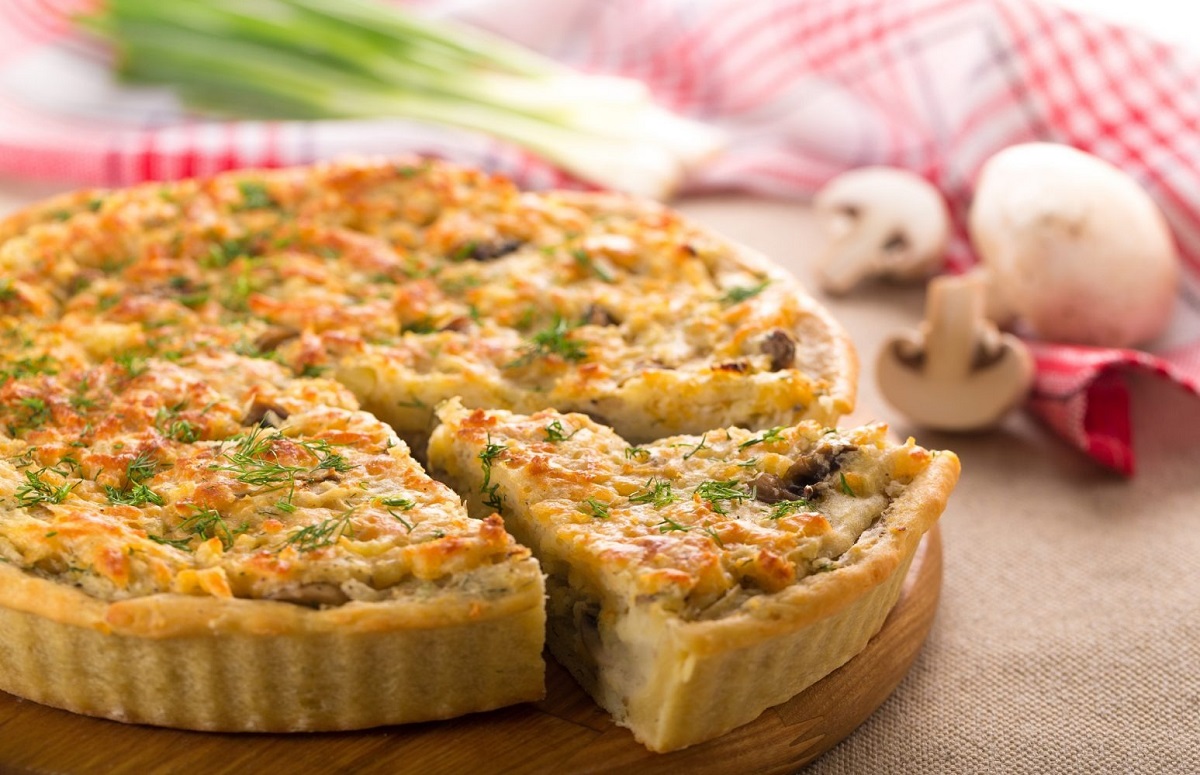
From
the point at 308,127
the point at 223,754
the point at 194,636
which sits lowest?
the point at 223,754

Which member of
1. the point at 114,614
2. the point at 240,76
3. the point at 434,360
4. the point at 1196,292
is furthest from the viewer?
the point at 240,76

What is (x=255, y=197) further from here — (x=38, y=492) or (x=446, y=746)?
(x=446, y=746)

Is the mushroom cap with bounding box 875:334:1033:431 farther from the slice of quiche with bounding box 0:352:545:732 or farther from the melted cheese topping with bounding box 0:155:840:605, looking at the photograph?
the slice of quiche with bounding box 0:352:545:732

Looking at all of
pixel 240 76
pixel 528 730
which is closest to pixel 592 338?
pixel 528 730

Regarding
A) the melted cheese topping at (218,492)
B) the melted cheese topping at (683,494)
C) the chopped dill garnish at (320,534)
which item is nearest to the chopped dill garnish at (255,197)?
the melted cheese topping at (218,492)

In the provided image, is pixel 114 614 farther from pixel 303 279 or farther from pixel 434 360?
pixel 303 279

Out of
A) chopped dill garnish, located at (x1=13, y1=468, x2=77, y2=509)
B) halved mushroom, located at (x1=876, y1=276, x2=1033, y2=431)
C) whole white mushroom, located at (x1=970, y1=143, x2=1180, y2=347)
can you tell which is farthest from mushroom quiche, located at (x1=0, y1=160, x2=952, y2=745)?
whole white mushroom, located at (x1=970, y1=143, x2=1180, y2=347)

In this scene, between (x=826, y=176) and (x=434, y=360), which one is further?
(x=826, y=176)
